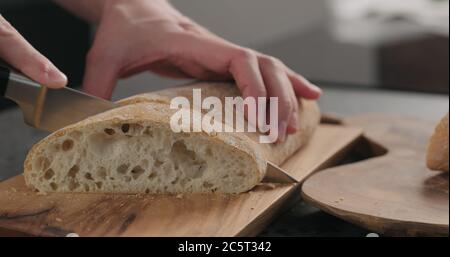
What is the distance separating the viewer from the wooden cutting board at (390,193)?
0.80 metres

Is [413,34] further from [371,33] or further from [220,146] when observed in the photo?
[220,146]

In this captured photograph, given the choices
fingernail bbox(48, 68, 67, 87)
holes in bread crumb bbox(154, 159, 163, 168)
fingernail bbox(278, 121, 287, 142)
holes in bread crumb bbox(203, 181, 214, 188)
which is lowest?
holes in bread crumb bbox(203, 181, 214, 188)

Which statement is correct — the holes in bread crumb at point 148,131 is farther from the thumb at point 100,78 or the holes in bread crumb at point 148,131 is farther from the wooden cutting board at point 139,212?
the thumb at point 100,78

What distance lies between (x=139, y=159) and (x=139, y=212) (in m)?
0.08

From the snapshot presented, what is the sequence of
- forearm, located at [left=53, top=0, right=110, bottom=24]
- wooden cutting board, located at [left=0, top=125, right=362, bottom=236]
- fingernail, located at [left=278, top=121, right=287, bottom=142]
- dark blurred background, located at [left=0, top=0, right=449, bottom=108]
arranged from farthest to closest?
dark blurred background, located at [left=0, top=0, right=449, bottom=108] < forearm, located at [left=53, top=0, right=110, bottom=24] < fingernail, located at [left=278, top=121, right=287, bottom=142] < wooden cutting board, located at [left=0, top=125, right=362, bottom=236]

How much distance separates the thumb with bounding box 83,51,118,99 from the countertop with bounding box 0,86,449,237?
0.16 meters

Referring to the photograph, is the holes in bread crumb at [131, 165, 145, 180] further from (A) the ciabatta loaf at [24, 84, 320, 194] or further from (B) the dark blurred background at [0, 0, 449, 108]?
(B) the dark blurred background at [0, 0, 449, 108]

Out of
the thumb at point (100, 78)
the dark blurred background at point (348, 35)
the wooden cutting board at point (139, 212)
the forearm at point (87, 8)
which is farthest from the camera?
the dark blurred background at point (348, 35)

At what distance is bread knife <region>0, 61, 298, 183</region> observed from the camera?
2.90 ft

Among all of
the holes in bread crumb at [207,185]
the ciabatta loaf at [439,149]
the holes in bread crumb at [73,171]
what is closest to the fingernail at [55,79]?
the holes in bread crumb at [73,171]

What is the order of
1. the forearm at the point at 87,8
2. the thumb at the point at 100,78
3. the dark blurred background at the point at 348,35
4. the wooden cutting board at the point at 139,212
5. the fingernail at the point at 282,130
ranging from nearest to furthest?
the wooden cutting board at the point at 139,212 → the fingernail at the point at 282,130 → the thumb at the point at 100,78 → the forearm at the point at 87,8 → the dark blurred background at the point at 348,35

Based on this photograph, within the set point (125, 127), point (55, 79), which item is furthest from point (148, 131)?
point (55, 79)

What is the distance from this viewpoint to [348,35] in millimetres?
2367

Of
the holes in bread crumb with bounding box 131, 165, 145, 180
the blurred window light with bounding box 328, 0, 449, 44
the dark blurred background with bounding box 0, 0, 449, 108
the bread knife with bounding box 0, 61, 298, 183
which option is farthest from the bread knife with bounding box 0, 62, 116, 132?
the blurred window light with bounding box 328, 0, 449, 44
